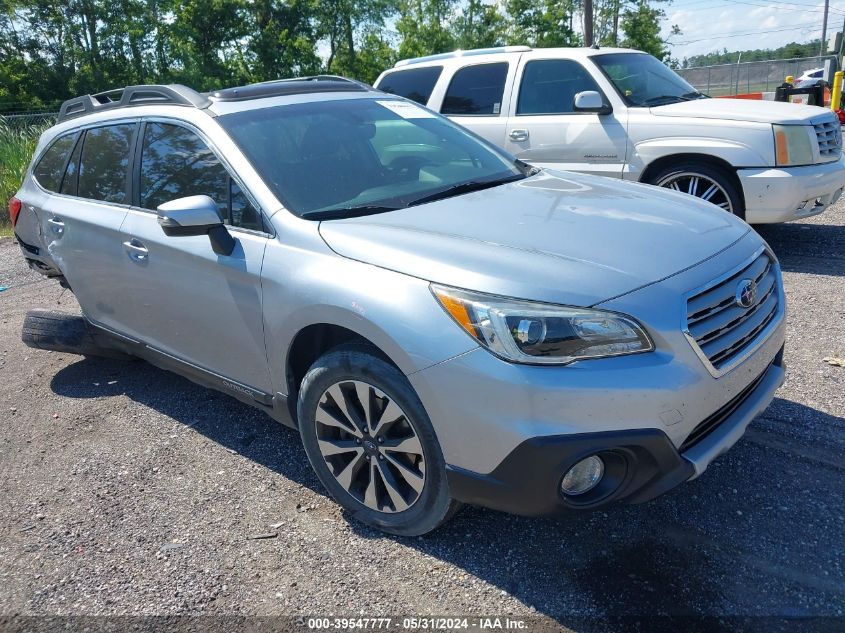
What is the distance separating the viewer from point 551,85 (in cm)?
702

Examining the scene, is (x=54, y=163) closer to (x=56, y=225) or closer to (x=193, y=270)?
(x=56, y=225)

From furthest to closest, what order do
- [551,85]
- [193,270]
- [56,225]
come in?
[551,85] → [56,225] → [193,270]

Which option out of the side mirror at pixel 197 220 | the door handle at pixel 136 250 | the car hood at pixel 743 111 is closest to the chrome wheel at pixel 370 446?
the side mirror at pixel 197 220

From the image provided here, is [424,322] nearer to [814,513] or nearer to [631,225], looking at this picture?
[631,225]

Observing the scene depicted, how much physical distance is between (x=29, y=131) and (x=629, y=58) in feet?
42.6

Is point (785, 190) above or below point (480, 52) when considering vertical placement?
below

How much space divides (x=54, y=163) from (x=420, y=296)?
344cm

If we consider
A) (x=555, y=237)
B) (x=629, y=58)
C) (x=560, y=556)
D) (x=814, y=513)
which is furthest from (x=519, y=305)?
(x=629, y=58)

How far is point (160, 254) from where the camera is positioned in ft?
11.8

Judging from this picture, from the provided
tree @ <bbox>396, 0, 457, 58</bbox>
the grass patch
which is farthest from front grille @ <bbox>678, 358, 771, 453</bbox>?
tree @ <bbox>396, 0, 457, 58</bbox>

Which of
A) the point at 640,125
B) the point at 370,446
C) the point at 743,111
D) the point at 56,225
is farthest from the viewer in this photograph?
the point at 640,125

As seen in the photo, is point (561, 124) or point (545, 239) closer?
point (545, 239)

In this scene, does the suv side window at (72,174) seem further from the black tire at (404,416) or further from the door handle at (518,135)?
the door handle at (518,135)

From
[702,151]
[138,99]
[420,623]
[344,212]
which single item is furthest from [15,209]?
[702,151]
